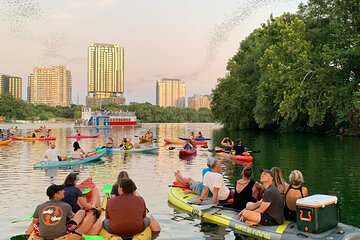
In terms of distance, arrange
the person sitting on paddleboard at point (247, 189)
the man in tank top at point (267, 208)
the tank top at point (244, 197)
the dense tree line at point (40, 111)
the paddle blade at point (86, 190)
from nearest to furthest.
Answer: the man in tank top at point (267, 208) < the paddle blade at point (86, 190) < the person sitting on paddleboard at point (247, 189) < the tank top at point (244, 197) < the dense tree line at point (40, 111)

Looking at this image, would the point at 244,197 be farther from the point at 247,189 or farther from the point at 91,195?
the point at 91,195

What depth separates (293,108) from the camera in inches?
1145

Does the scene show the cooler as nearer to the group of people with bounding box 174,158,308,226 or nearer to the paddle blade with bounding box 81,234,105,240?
the group of people with bounding box 174,158,308,226

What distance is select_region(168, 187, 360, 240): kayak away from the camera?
8.84 meters

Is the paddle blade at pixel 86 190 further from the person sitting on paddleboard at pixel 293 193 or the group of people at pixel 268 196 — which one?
the person sitting on paddleboard at pixel 293 193

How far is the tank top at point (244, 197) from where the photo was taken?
10.8 metres

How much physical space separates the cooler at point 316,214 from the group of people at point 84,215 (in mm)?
3250

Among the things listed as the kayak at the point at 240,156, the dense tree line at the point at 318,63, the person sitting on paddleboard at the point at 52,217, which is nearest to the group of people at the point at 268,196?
the person sitting on paddleboard at the point at 52,217

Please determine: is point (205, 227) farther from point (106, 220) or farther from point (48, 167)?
point (48, 167)

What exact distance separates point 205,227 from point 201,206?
0.72m

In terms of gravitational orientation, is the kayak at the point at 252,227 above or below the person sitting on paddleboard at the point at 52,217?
below

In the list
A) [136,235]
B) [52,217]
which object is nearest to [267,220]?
[136,235]

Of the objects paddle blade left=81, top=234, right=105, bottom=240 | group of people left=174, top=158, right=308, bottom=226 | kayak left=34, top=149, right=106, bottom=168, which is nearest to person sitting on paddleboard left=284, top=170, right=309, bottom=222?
group of people left=174, top=158, right=308, bottom=226

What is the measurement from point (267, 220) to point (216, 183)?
7.60ft
